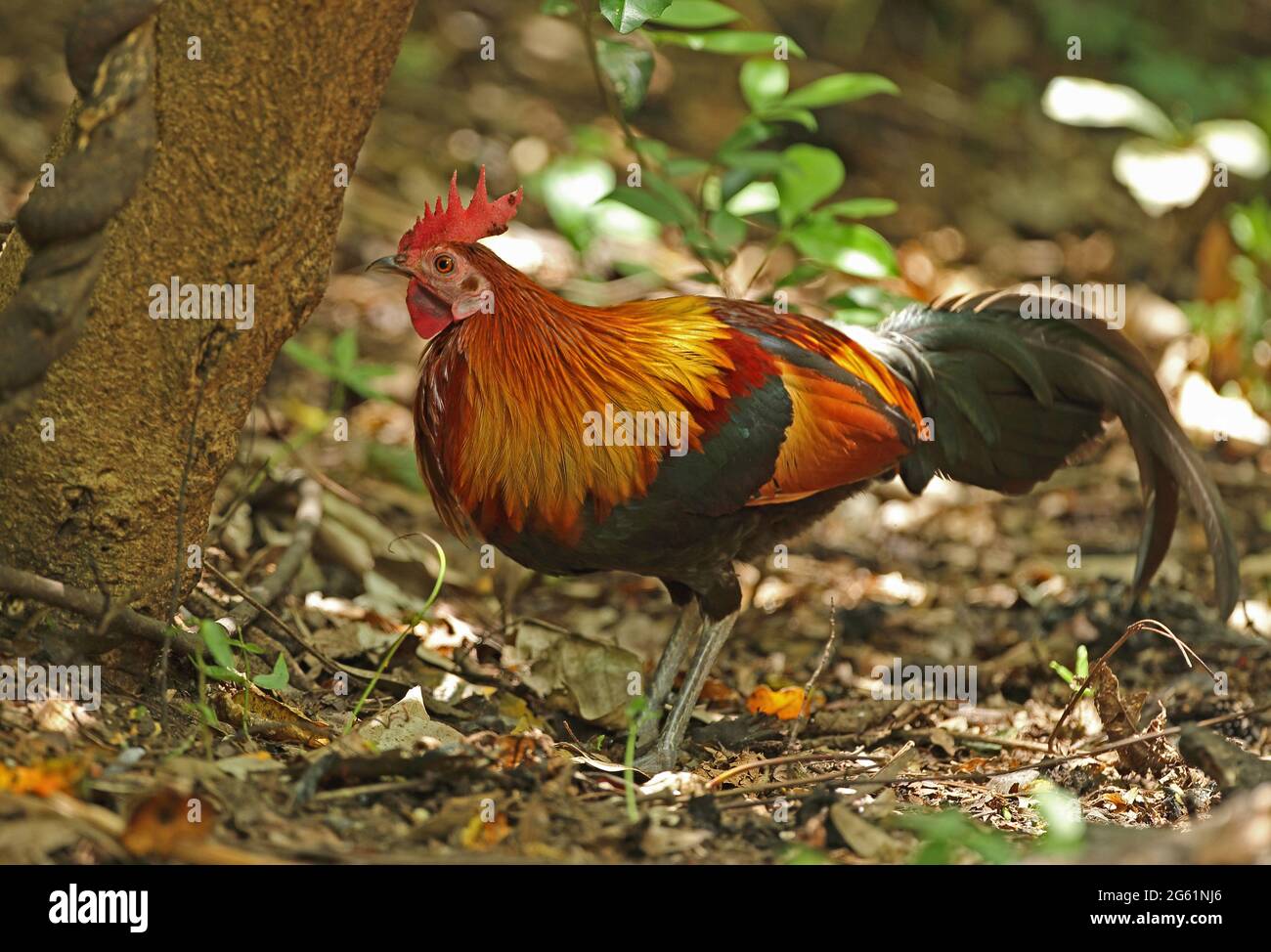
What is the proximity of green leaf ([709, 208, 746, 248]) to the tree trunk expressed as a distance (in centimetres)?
187

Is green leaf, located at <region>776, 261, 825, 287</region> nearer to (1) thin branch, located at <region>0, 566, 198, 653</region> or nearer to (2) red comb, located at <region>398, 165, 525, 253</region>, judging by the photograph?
(2) red comb, located at <region>398, 165, 525, 253</region>

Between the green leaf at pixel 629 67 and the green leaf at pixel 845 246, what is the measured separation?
0.89 m

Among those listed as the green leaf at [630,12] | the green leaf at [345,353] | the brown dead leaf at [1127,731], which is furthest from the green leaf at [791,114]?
the brown dead leaf at [1127,731]

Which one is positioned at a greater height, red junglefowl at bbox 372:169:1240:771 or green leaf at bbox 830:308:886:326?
green leaf at bbox 830:308:886:326

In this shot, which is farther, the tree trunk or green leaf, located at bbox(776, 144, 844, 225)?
green leaf, located at bbox(776, 144, 844, 225)

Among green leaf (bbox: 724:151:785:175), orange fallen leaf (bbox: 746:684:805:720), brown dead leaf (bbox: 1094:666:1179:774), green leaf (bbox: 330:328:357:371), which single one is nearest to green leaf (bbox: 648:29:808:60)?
green leaf (bbox: 724:151:785:175)

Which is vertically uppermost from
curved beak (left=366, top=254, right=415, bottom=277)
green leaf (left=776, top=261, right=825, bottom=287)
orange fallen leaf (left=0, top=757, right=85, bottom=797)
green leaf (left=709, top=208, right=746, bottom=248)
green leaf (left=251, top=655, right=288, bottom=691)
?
green leaf (left=709, top=208, right=746, bottom=248)

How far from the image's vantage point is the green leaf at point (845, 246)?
5.43 metres

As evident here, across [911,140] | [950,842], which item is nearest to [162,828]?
[950,842]

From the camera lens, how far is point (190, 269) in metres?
3.71

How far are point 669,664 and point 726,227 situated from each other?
1815 mm

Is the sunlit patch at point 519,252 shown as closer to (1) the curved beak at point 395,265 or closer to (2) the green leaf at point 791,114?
(2) the green leaf at point 791,114

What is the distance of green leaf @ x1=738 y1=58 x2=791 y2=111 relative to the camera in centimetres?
547
